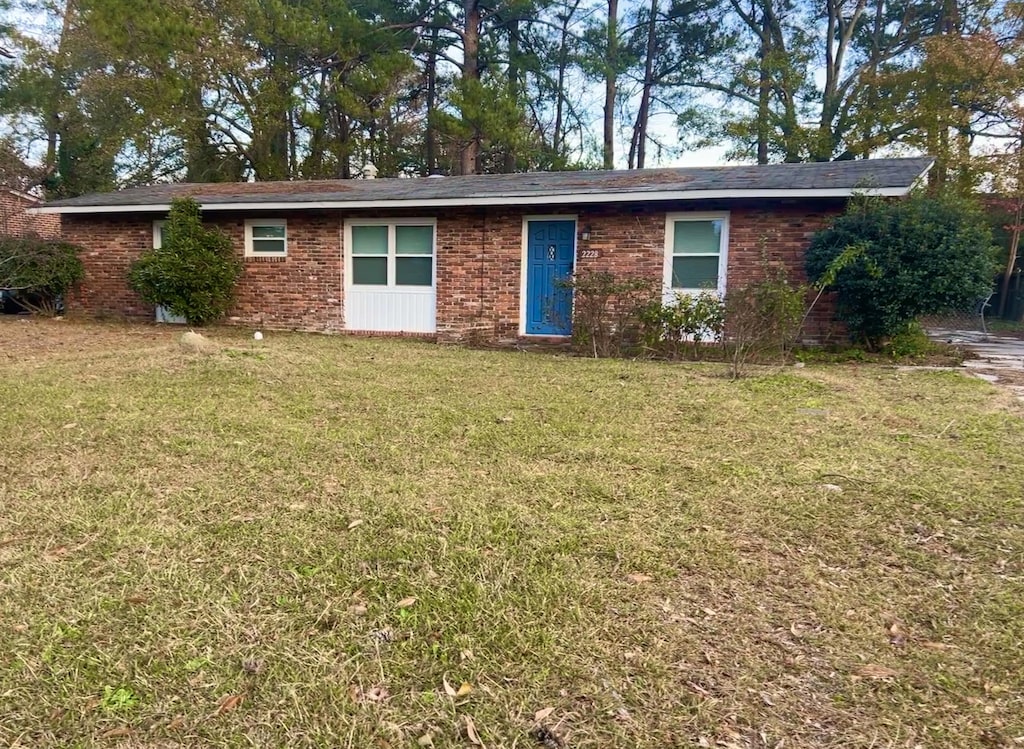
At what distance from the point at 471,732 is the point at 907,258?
8.89 metres

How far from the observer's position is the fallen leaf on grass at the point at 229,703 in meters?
1.79

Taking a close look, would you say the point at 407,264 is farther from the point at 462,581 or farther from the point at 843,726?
the point at 843,726

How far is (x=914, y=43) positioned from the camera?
20.5 meters

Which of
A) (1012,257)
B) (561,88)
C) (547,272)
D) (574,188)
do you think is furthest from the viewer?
(561,88)

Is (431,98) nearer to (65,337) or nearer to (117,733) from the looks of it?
(65,337)

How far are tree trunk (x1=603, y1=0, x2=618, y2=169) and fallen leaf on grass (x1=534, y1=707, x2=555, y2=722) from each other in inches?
888

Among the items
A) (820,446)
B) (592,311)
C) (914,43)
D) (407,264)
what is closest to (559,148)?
(914,43)

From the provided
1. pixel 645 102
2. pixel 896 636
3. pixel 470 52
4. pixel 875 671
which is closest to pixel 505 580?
pixel 875 671

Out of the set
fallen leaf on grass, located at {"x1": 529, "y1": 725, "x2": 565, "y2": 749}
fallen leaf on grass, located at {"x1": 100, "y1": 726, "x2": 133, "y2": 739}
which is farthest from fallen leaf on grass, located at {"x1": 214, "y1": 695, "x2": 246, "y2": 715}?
fallen leaf on grass, located at {"x1": 529, "y1": 725, "x2": 565, "y2": 749}

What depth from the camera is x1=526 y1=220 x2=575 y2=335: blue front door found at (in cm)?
1089

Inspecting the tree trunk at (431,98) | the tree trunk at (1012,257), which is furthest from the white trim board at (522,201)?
the tree trunk at (1012,257)

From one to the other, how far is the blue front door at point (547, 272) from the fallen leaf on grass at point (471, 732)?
920cm

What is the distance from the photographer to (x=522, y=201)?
1036 centimetres

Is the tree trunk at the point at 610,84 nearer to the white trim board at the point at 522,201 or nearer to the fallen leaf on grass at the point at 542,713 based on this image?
the white trim board at the point at 522,201
